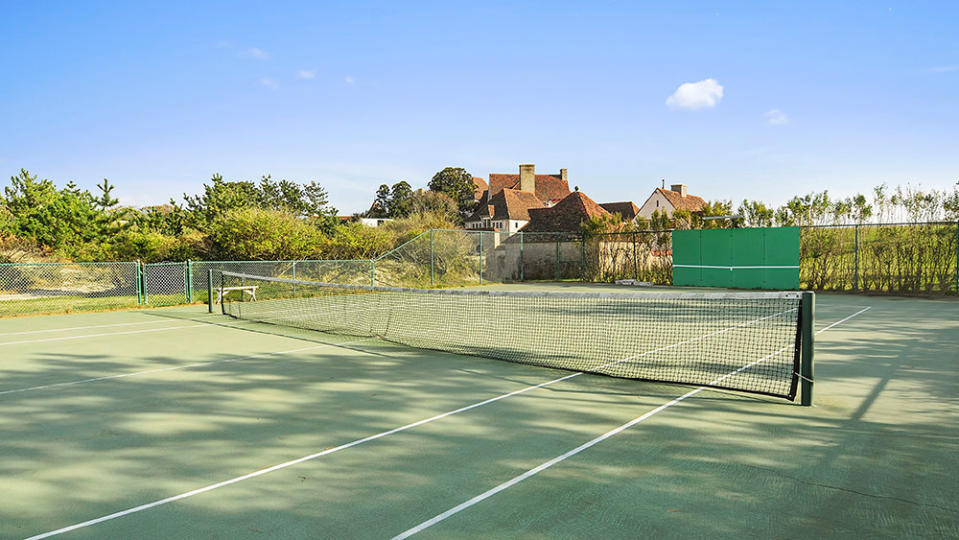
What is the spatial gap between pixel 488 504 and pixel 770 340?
7.81 meters

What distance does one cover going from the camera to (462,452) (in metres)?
4.79

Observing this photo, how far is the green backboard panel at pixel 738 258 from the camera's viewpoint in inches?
813

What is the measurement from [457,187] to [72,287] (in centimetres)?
5423

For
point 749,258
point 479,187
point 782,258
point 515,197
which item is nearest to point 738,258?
point 749,258

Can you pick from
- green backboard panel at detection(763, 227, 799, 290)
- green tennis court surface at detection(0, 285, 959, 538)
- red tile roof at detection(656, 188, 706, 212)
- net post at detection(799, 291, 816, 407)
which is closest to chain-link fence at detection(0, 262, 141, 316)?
green tennis court surface at detection(0, 285, 959, 538)

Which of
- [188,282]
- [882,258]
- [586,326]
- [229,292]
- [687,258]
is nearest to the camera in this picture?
[586,326]

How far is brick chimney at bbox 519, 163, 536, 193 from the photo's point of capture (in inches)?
2773

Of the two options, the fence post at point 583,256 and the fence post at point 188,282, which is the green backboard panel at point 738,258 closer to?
the fence post at point 583,256

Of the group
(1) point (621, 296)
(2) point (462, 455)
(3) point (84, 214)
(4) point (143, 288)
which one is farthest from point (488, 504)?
(3) point (84, 214)

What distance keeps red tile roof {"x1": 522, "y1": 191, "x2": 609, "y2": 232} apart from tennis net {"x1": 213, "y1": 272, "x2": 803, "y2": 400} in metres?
22.8

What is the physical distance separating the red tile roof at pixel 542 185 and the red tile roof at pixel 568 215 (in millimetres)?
28524

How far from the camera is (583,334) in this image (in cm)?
1094

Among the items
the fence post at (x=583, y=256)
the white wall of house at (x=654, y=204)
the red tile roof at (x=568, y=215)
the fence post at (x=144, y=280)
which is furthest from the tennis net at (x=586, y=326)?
the white wall of house at (x=654, y=204)

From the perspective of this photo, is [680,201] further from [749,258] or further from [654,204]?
[749,258]
